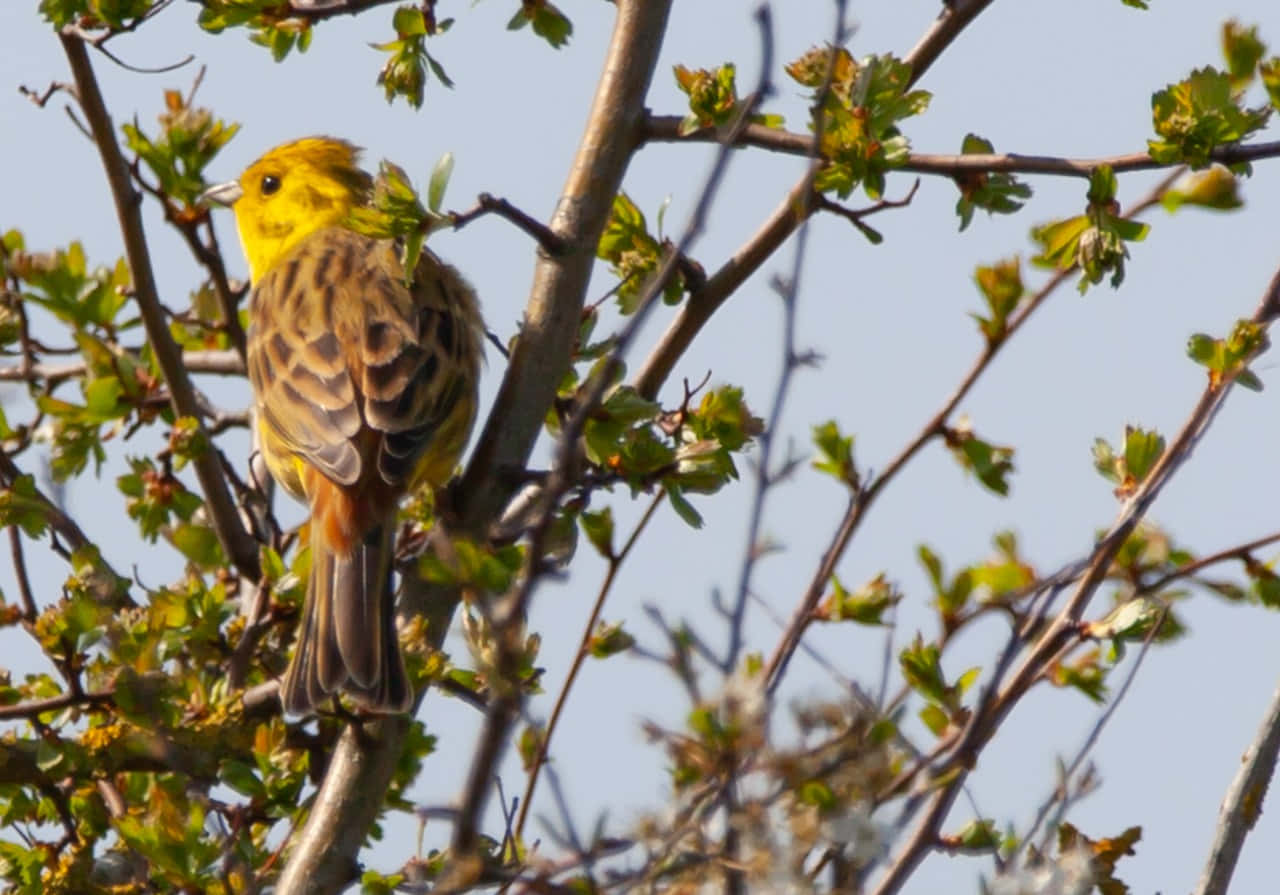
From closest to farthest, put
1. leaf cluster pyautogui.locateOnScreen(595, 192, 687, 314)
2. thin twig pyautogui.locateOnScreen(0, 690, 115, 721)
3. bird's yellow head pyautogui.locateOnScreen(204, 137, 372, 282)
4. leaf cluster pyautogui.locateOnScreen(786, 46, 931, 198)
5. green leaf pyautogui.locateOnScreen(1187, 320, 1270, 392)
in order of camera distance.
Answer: green leaf pyautogui.locateOnScreen(1187, 320, 1270, 392)
leaf cluster pyautogui.locateOnScreen(786, 46, 931, 198)
thin twig pyautogui.locateOnScreen(0, 690, 115, 721)
leaf cluster pyautogui.locateOnScreen(595, 192, 687, 314)
bird's yellow head pyautogui.locateOnScreen(204, 137, 372, 282)

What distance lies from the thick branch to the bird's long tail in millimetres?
187

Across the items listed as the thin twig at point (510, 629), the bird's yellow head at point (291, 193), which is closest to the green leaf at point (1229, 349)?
the thin twig at point (510, 629)

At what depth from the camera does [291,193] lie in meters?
6.57

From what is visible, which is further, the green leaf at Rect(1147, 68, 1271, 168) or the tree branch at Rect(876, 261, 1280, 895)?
the green leaf at Rect(1147, 68, 1271, 168)

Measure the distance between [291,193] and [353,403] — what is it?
1.74 m

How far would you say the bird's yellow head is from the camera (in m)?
6.52

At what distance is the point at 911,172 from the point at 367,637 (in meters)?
1.41

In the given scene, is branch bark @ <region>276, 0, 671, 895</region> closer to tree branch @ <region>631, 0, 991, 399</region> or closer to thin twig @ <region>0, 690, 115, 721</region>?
tree branch @ <region>631, 0, 991, 399</region>

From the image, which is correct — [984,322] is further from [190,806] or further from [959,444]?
[190,806]

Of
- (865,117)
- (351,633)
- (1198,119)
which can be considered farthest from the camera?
(351,633)

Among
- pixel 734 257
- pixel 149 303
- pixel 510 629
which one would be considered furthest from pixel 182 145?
pixel 510 629

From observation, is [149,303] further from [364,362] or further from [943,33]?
[943,33]

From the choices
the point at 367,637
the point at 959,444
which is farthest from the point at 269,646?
the point at 959,444

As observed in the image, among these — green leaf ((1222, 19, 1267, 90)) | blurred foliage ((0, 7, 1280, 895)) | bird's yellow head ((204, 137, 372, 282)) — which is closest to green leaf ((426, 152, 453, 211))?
blurred foliage ((0, 7, 1280, 895))
